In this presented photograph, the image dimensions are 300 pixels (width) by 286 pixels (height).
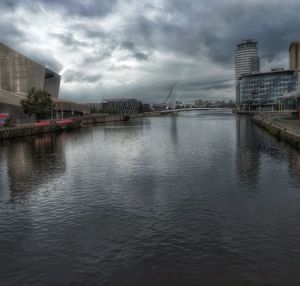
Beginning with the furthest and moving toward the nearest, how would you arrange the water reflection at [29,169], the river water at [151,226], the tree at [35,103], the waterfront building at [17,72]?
the waterfront building at [17,72] → the tree at [35,103] → the water reflection at [29,169] → the river water at [151,226]

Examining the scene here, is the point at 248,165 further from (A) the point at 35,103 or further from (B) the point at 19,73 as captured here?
(B) the point at 19,73

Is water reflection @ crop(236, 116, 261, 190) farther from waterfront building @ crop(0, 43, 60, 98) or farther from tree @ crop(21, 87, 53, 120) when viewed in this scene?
waterfront building @ crop(0, 43, 60, 98)

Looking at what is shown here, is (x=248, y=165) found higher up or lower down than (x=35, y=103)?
lower down

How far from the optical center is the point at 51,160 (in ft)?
154

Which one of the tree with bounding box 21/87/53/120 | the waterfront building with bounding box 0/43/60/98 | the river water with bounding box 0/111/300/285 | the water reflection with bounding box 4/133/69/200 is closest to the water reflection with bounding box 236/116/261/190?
the river water with bounding box 0/111/300/285

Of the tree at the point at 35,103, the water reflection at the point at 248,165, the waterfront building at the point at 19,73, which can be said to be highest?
the waterfront building at the point at 19,73

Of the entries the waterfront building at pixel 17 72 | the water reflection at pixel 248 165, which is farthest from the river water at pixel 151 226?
the waterfront building at pixel 17 72

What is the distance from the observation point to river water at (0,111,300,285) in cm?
1476

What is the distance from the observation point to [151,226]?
65.1 feet

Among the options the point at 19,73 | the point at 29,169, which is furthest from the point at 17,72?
the point at 29,169

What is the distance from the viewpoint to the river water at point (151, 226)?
14.8 meters

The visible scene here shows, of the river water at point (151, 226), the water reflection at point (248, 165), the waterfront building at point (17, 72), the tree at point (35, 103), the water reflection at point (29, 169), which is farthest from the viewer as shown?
the waterfront building at point (17, 72)

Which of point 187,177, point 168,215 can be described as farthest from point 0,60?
point 168,215

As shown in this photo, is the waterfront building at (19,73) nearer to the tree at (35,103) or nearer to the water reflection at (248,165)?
the tree at (35,103)
